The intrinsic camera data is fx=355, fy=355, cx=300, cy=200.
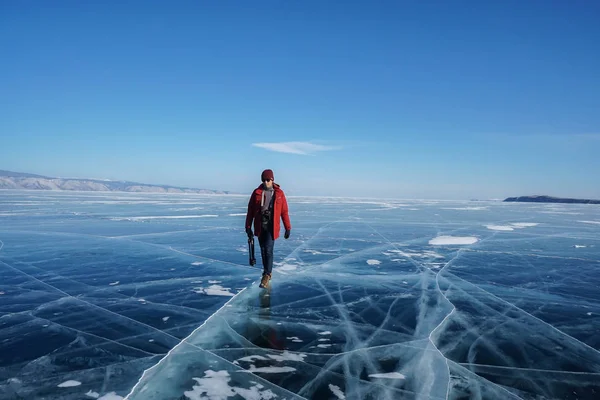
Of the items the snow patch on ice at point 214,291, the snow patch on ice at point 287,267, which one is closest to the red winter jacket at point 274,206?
the snow patch on ice at point 214,291

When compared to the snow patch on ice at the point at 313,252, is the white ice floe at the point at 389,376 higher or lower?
lower

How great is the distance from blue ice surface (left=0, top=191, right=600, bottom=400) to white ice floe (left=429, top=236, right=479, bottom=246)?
118 inches

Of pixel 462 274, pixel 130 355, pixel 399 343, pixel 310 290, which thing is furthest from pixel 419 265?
pixel 130 355

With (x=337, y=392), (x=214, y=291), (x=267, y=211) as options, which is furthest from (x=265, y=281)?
(x=337, y=392)

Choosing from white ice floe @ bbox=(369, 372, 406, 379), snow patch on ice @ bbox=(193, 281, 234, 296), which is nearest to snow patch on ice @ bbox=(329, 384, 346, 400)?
white ice floe @ bbox=(369, 372, 406, 379)

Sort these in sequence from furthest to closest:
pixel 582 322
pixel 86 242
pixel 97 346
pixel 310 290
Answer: pixel 86 242 → pixel 310 290 → pixel 582 322 → pixel 97 346

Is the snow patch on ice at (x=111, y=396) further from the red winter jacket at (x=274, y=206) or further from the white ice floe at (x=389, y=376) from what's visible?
the red winter jacket at (x=274, y=206)

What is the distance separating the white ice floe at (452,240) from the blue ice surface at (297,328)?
9.85 feet

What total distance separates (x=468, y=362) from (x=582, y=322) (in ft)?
7.20

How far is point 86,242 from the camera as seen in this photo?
32.4 feet

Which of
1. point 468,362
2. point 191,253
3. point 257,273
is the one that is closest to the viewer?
point 468,362

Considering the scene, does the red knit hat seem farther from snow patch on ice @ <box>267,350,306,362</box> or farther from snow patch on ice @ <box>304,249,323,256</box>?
snow patch on ice @ <box>304,249,323,256</box>

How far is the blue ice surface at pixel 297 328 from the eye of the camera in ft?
9.57

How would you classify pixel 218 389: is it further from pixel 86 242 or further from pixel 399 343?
pixel 86 242
